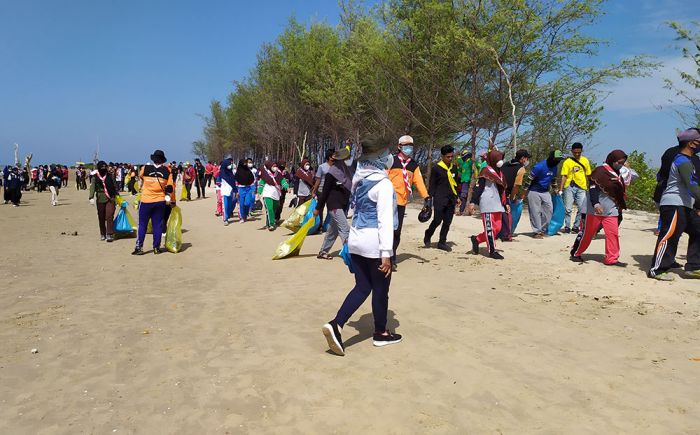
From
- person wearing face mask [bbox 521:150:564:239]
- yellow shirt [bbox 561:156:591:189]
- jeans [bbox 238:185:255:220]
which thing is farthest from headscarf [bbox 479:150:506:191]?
jeans [bbox 238:185:255:220]

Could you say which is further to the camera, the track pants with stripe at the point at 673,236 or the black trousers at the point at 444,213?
the black trousers at the point at 444,213

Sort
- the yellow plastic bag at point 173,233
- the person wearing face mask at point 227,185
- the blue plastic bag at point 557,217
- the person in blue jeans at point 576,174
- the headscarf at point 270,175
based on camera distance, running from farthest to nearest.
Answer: the person wearing face mask at point 227,185
the headscarf at point 270,175
the blue plastic bag at point 557,217
the person in blue jeans at point 576,174
the yellow plastic bag at point 173,233

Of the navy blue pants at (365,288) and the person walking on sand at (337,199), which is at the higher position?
the person walking on sand at (337,199)

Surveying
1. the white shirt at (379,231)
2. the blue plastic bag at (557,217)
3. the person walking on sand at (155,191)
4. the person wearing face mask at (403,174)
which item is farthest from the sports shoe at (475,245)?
the person walking on sand at (155,191)

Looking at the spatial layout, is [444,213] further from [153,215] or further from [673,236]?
[153,215]

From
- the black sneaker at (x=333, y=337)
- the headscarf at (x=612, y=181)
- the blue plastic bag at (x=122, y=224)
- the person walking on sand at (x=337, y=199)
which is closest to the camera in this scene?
the black sneaker at (x=333, y=337)

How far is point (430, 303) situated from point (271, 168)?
24.8 ft

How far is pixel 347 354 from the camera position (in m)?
4.01

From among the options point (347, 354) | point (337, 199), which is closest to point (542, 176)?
point (337, 199)

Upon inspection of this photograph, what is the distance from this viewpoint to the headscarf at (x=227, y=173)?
1255cm

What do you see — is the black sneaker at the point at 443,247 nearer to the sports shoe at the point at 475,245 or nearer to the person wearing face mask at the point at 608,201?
the sports shoe at the point at 475,245

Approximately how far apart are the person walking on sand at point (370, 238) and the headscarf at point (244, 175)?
857 cm

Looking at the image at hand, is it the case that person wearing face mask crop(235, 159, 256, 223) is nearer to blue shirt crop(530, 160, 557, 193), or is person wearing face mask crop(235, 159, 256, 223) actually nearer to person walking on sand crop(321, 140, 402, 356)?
blue shirt crop(530, 160, 557, 193)

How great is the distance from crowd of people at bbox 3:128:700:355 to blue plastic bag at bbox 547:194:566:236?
0.06 m
